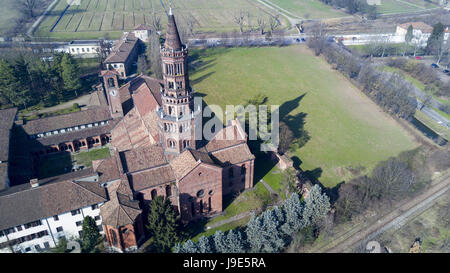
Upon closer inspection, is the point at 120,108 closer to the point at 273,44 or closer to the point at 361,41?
the point at 273,44

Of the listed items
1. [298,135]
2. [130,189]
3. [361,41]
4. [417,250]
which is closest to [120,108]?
[130,189]

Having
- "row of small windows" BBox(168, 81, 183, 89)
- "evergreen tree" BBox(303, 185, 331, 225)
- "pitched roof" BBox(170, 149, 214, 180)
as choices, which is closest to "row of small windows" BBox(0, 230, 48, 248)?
"pitched roof" BBox(170, 149, 214, 180)

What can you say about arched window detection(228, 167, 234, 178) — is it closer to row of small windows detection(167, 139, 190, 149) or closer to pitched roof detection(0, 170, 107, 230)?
row of small windows detection(167, 139, 190, 149)

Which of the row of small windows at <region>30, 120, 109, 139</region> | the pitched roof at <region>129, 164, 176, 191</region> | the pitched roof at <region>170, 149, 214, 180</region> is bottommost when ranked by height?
the row of small windows at <region>30, 120, 109, 139</region>

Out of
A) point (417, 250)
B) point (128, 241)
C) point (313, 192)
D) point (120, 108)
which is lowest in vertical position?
point (417, 250)

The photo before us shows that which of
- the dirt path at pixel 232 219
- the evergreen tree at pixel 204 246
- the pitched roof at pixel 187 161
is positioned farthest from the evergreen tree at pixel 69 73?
the evergreen tree at pixel 204 246

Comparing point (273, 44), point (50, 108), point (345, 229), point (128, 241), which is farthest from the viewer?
point (273, 44)
